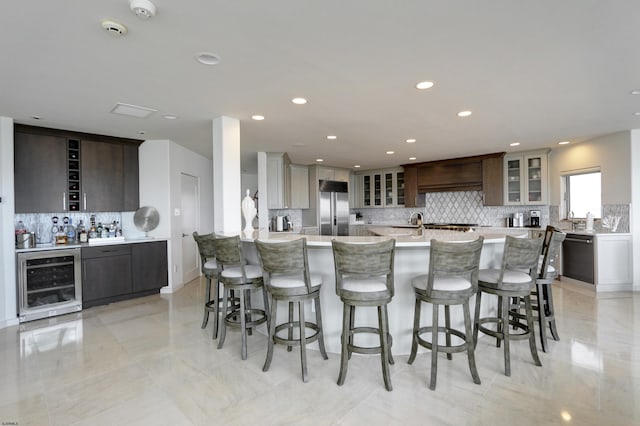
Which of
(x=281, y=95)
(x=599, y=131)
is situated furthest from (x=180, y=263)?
(x=599, y=131)

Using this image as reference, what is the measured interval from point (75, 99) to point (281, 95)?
207cm

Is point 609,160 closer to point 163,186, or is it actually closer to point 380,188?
point 380,188

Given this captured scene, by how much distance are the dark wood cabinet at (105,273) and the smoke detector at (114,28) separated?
11.2 ft

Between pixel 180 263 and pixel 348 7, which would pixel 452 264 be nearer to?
pixel 348 7

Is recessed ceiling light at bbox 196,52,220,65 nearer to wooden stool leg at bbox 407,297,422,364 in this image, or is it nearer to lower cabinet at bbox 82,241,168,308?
wooden stool leg at bbox 407,297,422,364

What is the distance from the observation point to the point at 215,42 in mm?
2113

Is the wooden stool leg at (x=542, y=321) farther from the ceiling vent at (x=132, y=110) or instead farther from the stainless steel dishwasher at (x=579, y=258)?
the ceiling vent at (x=132, y=110)

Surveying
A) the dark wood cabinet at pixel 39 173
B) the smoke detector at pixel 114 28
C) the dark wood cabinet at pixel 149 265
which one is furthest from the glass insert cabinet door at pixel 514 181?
the dark wood cabinet at pixel 39 173

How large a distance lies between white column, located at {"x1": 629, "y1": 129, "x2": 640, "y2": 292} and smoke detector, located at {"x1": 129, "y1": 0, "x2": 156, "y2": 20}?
21.0 ft

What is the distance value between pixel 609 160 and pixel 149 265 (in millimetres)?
7493

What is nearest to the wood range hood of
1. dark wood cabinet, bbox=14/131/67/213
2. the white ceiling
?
the white ceiling

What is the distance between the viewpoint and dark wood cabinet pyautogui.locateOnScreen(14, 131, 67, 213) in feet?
13.3

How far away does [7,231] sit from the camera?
3.81m

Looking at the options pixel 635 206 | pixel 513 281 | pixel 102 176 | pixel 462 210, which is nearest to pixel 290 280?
pixel 513 281
